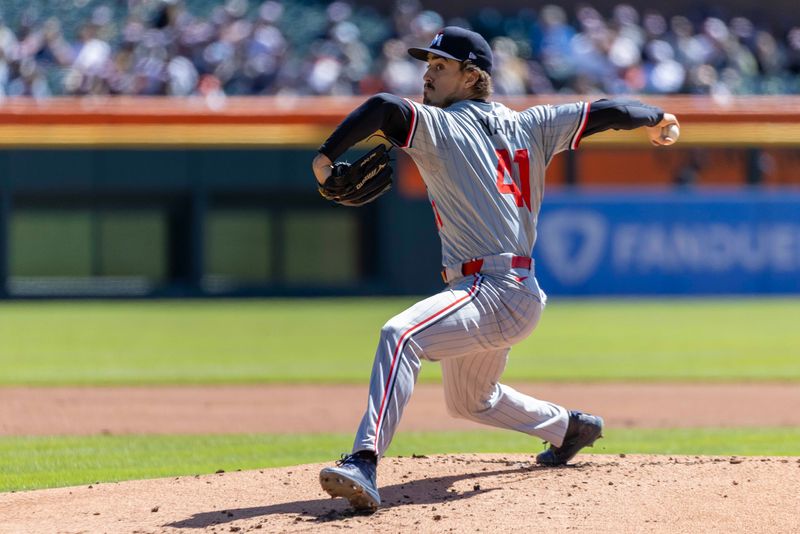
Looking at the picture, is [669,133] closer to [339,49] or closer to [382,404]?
[382,404]

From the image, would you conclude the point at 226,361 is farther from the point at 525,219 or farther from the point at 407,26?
the point at 407,26

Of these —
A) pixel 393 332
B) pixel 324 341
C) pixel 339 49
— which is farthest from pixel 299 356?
pixel 339 49

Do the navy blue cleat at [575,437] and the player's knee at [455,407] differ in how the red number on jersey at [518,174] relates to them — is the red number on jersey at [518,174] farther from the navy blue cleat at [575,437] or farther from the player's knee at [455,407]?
the navy blue cleat at [575,437]

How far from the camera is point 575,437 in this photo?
4.99 meters

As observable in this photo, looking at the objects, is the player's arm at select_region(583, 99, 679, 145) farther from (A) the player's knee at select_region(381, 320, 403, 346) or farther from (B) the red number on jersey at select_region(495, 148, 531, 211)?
(A) the player's knee at select_region(381, 320, 403, 346)

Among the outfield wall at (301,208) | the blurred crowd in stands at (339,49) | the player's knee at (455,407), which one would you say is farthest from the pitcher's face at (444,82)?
the blurred crowd in stands at (339,49)

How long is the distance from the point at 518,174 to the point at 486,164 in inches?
6.3

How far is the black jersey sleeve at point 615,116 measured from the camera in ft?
15.0

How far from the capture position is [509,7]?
21.6 meters

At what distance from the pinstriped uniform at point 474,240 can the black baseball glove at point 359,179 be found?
13cm

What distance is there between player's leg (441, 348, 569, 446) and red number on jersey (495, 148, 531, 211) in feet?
1.90

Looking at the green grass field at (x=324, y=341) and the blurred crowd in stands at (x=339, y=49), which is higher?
the blurred crowd in stands at (x=339, y=49)

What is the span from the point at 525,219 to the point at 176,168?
14311 mm

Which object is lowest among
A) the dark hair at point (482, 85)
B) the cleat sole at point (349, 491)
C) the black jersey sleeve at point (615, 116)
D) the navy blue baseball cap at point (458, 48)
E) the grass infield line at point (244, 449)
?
the grass infield line at point (244, 449)
